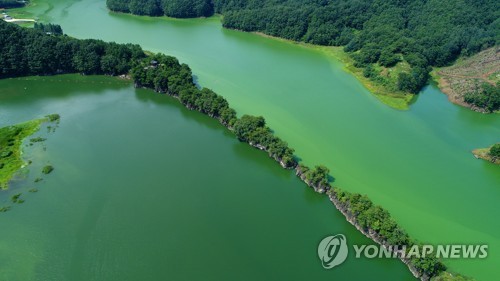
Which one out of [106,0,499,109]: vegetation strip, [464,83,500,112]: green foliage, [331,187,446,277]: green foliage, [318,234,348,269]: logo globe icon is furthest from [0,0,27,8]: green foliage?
[464,83,500,112]: green foliage

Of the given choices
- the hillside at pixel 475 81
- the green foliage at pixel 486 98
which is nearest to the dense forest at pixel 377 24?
the hillside at pixel 475 81

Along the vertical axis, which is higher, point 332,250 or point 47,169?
point 47,169

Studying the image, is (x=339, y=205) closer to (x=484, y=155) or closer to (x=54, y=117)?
(x=484, y=155)

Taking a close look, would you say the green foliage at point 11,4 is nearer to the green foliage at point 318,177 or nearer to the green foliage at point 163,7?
the green foliage at point 163,7

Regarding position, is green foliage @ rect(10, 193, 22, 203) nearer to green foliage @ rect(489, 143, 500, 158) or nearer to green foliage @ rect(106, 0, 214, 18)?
green foliage @ rect(489, 143, 500, 158)

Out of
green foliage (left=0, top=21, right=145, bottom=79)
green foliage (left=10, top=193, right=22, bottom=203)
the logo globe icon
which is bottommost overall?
green foliage (left=10, top=193, right=22, bottom=203)

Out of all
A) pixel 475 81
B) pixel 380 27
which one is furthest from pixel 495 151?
pixel 380 27
